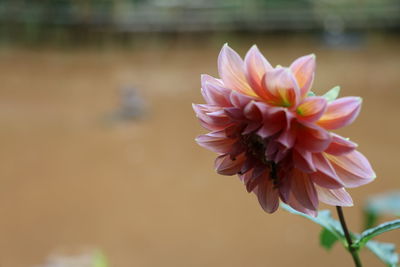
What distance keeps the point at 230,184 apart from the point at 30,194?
1.07m

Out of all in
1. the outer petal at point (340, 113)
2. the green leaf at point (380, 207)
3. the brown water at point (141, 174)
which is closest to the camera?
the outer petal at point (340, 113)

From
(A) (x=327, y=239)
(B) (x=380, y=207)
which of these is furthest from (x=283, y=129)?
(B) (x=380, y=207)

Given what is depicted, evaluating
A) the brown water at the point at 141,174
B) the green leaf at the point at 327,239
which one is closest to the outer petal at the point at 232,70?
the green leaf at the point at 327,239

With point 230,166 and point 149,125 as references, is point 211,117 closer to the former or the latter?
point 230,166

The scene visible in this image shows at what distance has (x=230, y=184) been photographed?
282cm

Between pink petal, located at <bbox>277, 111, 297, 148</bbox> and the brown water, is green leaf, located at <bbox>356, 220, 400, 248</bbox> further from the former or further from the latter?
the brown water

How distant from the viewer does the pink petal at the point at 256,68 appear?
1.11ft

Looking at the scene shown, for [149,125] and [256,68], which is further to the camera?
[149,125]

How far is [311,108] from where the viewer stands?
0.33m

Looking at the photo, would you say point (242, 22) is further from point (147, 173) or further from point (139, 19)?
point (147, 173)

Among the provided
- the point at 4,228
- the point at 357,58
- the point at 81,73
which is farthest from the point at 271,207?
the point at 357,58

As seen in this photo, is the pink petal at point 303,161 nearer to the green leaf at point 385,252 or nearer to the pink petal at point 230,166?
the pink petal at point 230,166

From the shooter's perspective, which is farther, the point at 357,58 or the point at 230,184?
the point at 357,58

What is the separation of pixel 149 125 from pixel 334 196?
135 inches
